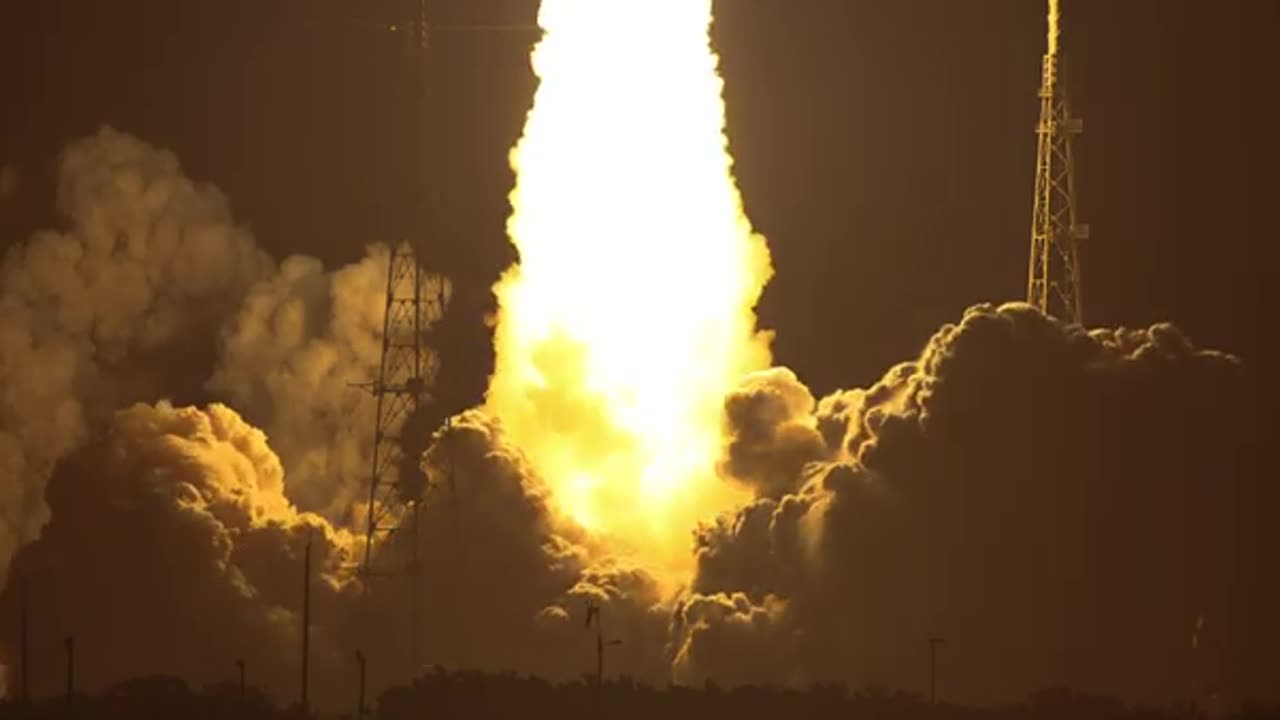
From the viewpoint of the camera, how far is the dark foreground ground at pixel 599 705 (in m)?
135

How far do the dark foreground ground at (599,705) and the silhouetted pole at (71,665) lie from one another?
9.59 feet

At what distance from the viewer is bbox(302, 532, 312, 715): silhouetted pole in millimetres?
144750

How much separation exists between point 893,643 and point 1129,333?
10142 millimetres

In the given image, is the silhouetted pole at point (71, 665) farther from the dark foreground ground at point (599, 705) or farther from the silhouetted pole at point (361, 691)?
the silhouetted pole at point (361, 691)

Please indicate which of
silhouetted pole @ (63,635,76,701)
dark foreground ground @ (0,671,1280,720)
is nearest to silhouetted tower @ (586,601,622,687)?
dark foreground ground @ (0,671,1280,720)

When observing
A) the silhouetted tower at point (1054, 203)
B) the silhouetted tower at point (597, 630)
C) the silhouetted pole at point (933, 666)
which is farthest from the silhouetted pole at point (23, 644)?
the silhouetted tower at point (1054, 203)

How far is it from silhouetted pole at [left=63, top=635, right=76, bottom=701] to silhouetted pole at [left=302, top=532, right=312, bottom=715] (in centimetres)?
555

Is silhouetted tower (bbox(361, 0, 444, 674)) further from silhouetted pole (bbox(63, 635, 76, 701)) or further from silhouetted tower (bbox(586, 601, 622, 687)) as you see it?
silhouetted pole (bbox(63, 635, 76, 701))

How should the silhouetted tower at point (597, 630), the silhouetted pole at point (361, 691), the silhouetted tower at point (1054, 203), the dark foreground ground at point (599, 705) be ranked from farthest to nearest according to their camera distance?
the silhouetted tower at point (1054, 203), the silhouetted tower at point (597, 630), the silhouetted pole at point (361, 691), the dark foreground ground at point (599, 705)

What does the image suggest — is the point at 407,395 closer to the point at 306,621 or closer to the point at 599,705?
the point at 306,621

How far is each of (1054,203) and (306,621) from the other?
22818 millimetres

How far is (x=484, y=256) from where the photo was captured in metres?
166

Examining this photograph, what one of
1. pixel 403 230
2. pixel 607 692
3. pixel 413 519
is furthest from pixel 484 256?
pixel 607 692

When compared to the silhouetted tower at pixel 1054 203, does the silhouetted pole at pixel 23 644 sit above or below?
below
